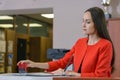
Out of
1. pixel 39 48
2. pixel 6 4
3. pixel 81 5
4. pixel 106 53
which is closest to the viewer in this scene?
pixel 106 53

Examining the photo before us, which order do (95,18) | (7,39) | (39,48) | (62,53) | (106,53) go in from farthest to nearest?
(39,48)
(7,39)
(62,53)
(95,18)
(106,53)

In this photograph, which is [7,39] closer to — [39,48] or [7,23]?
[7,23]

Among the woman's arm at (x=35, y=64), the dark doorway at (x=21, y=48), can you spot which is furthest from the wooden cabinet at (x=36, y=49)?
the woman's arm at (x=35, y=64)

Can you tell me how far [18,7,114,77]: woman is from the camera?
60.5 inches

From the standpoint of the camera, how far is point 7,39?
668 cm

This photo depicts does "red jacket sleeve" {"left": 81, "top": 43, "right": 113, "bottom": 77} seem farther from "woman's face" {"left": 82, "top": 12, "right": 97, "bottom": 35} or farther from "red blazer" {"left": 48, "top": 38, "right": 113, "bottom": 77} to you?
"woman's face" {"left": 82, "top": 12, "right": 97, "bottom": 35}

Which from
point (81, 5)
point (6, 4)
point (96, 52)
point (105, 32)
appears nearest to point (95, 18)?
point (105, 32)

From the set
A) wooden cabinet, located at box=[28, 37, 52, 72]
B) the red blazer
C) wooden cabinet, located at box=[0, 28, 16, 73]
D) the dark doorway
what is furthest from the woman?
wooden cabinet, located at box=[28, 37, 52, 72]

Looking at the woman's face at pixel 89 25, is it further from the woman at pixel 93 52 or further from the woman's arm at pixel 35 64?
the woman's arm at pixel 35 64

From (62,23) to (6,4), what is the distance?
989mm

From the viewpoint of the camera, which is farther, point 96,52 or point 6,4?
point 6,4

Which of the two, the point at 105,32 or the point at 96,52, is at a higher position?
the point at 105,32

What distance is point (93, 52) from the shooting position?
1.59 m

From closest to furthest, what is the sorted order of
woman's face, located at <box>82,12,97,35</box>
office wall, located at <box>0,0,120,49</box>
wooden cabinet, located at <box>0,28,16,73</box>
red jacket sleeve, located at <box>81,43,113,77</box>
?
red jacket sleeve, located at <box>81,43,113,77</box> < woman's face, located at <box>82,12,97,35</box> < office wall, located at <box>0,0,120,49</box> < wooden cabinet, located at <box>0,28,16,73</box>
